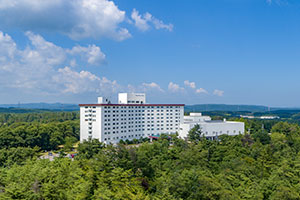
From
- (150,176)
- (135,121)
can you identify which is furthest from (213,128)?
(150,176)

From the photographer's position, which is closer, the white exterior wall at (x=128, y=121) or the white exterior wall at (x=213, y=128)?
the white exterior wall at (x=128, y=121)

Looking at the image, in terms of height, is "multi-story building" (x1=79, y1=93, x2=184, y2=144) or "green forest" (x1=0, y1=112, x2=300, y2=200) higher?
"multi-story building" (x1=79, y1=93, x2=184, y2=144)

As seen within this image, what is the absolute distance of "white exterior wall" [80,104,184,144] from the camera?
56500 millimetres

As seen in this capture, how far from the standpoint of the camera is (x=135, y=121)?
63.7 meters

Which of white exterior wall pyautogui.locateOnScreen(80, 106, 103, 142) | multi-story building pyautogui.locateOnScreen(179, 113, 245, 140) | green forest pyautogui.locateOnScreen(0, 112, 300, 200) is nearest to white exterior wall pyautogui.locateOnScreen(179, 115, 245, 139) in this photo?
multi-story building pyautogui.locateOnScreen(179, 113, 245, 140)

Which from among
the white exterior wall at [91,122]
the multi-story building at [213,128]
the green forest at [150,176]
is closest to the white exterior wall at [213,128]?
the multi-story building at [213,128]

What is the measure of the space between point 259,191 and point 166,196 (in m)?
8.50

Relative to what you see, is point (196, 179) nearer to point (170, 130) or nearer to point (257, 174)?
point (257, 174)

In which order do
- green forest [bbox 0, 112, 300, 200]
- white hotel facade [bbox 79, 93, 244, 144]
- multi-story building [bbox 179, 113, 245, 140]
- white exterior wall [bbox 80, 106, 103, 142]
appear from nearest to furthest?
green forest [bbox 0, 112, 300, 200]
white exterior wall [bbox 80, 106, 103, 142]
white hotel facade [bbox 79, 93, 244, 144]
multi-story building [bbox 179, 113, 245, 140]

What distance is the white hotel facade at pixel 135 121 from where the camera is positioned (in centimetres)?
5678

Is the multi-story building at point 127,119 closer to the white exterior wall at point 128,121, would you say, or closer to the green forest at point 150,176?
the white exterior wall at point 128,121

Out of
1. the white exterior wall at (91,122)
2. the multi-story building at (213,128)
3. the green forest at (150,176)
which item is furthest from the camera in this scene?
the multi-story building at (213,128)

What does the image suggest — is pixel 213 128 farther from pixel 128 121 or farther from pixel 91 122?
pixel 91 122

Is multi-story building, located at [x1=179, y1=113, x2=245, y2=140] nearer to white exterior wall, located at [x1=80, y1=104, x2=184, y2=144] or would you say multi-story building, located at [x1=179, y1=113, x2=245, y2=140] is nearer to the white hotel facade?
the white hotel facade
